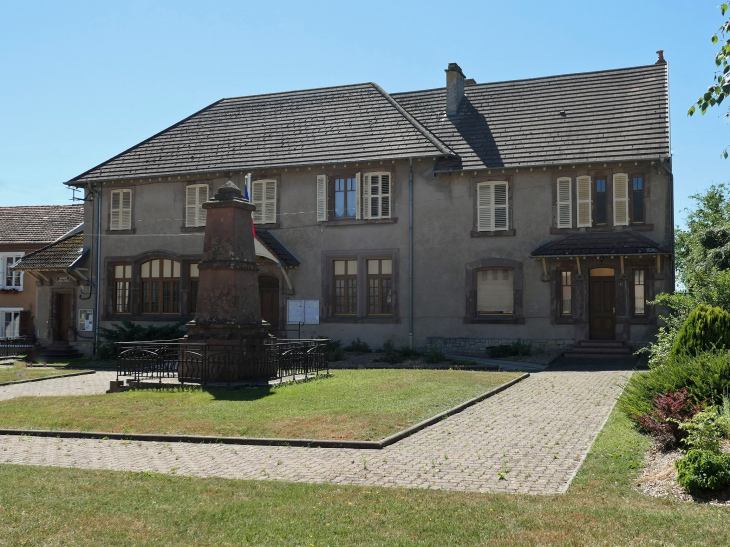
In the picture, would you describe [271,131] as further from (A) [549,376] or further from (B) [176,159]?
(A) [549,376]

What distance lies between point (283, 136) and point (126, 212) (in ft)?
24.0

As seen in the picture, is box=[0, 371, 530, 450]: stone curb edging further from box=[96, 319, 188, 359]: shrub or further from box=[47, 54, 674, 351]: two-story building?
box=[96, 319, 188, 359]: shrub

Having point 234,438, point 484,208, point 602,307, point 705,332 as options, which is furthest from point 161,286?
point 705,332

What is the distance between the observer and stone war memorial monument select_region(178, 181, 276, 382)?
16922mm

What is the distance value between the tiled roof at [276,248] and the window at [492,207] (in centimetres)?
712

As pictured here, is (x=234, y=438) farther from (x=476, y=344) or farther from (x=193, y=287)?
(x=193, y=287)

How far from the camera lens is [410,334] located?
2673cm

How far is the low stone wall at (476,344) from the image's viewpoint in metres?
25.4

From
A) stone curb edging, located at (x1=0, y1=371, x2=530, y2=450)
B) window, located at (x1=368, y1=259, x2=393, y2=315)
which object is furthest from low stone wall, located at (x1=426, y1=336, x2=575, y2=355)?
stone curb edging, located at (x1=0, y1=371, x2=530, y2=450)

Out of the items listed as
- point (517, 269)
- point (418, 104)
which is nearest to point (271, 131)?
point (418, 104)

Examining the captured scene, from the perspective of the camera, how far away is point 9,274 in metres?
36.2

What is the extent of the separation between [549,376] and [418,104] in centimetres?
1526

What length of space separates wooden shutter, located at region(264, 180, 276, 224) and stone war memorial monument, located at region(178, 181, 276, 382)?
10.8 m

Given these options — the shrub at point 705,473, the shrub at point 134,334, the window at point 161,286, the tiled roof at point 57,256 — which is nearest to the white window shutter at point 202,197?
the window at point 161,286
